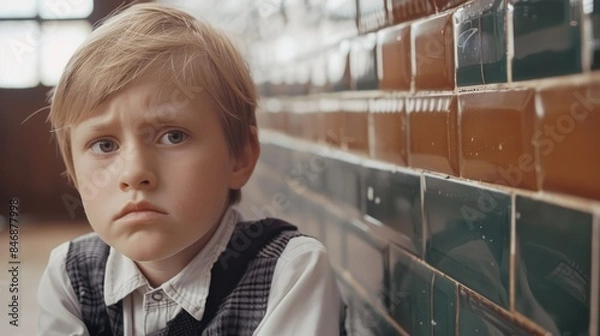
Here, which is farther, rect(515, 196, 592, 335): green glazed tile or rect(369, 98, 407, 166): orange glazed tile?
rect(369, 98, 407, 166): orange glazed tile

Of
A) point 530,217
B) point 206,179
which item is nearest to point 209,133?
point 206,179

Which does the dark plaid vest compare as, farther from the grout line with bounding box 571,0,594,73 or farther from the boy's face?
the grout line with bounding box 571,0,594,73

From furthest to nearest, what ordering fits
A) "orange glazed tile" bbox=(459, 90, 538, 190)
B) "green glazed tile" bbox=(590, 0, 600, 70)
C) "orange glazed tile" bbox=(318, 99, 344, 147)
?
"orange glazed tile" bbox=(318, 99, 344, 147)
"orange glazed tile" bbox=(459, 90, 538, 190)
"green glazed tile" bbox=(590, 0, 600, 70)

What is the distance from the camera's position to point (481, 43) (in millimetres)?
635

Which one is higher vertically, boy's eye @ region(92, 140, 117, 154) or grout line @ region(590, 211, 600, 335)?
boy's eye @ region(92, 140, 117, 154)

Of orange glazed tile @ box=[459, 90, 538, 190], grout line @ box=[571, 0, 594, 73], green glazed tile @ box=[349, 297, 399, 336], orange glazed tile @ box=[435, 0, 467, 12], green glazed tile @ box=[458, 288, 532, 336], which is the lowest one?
green glazed tile @ box=[349, 297, 399, 336]

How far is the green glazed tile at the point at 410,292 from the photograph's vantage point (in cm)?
83

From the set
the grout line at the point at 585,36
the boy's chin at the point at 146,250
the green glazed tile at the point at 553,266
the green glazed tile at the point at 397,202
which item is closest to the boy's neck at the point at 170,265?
the boy's chin at the point at 146,250

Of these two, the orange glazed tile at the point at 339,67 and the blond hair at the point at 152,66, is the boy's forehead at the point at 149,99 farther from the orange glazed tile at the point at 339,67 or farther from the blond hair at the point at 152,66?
the orange glazed tile at the point at 339,67

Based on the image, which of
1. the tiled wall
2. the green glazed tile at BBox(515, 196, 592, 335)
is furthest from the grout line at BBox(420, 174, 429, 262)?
the green glazed tile at BBox(515, 196, 592, 335)

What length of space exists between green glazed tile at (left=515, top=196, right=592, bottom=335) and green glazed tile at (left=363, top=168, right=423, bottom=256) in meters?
0.25

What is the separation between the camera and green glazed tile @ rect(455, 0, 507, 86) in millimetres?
600

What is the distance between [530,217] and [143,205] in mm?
413

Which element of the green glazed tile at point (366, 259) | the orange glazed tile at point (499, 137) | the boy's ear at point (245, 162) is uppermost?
the orange glazed tile at point (499, 137)
